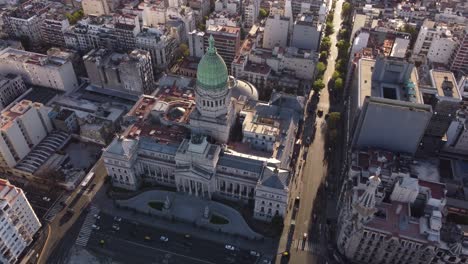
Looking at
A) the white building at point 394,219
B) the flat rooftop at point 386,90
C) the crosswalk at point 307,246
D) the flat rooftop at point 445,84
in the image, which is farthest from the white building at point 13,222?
the flat rooftop at point 445,84

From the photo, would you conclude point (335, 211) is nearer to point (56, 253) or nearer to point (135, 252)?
point (135, 252)

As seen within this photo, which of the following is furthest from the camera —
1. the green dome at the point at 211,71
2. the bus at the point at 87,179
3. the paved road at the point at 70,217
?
the bus at the point at 87,179

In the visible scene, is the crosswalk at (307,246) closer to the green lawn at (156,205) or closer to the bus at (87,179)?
the green lawn at (156,205)

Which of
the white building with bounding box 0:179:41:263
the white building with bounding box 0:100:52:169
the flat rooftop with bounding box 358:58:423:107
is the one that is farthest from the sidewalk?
the flat rooftop with bounding box 358:58:423:107

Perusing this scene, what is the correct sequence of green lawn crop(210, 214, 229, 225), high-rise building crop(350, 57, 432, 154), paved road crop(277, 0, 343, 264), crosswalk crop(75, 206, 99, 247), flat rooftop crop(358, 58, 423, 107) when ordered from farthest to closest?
flat rooftop crop(358, 58, 423, 107), green lawn crop(210, 214, 229, 225), crosswalk crop(75, 206, 99, 247), paved road crop(277, 0, 343, 264), high-rise building crop(350, 57, 432, 154)

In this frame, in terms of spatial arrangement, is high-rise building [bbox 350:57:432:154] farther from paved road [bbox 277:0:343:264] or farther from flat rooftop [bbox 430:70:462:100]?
paved road [bbox 277:0:343:264]

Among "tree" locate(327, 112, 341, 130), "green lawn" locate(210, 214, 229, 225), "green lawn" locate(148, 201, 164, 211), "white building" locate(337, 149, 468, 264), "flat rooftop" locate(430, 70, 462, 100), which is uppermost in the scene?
"flat rooftop" locate(430, 70, 462, 100)

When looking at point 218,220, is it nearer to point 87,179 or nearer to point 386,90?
point 87,179
